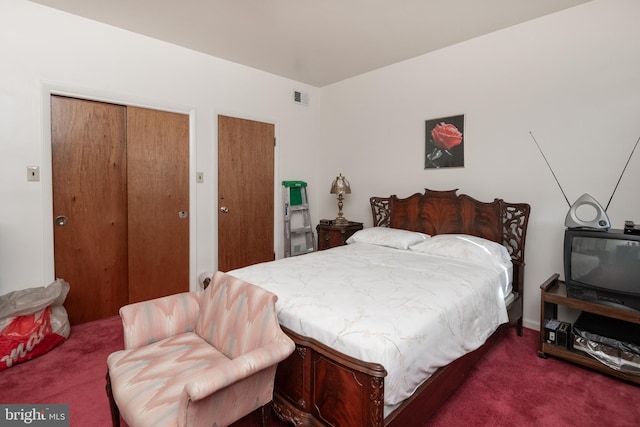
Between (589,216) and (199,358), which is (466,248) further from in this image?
(199,358)

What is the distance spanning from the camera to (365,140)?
159 inches

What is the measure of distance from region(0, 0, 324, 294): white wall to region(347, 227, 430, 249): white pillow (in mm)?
1655

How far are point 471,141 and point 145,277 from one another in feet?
11.3

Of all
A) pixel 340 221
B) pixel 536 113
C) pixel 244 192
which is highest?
pixel 536 113

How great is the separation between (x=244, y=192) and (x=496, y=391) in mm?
3006

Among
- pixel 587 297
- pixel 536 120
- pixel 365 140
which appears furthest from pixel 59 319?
pixel 536 120

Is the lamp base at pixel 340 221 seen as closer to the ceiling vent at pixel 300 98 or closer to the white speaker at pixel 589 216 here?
the ceiling vent at pixel 300 98

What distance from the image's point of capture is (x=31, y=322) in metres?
2.30

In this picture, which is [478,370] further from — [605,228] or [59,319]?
[59,319]

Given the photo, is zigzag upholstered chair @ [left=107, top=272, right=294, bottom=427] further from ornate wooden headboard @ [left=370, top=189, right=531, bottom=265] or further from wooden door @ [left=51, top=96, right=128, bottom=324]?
ornate wooden headboard @ [left=370, top=189, right=531, bottom=265]

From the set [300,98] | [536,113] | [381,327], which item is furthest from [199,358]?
[300,98]

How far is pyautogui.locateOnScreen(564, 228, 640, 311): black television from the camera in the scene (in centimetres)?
203

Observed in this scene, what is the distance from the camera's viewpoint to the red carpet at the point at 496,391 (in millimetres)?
1720

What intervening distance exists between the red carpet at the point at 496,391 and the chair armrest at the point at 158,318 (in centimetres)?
50
